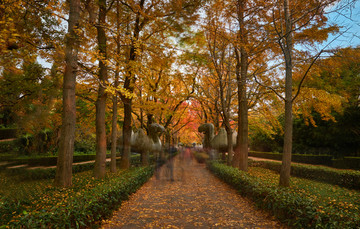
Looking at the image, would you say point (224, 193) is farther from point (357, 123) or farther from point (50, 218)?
point (357, 123)

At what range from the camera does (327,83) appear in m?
12.2

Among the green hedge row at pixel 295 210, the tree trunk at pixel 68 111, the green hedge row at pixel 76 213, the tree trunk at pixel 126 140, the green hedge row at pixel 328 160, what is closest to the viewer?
the green hedge row at pixel 76 213

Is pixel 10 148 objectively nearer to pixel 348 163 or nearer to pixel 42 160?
pixel 42 160

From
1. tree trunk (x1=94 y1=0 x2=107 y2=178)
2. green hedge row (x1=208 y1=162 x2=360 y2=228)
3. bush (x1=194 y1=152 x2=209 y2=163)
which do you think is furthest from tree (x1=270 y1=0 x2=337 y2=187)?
bush (x1=194 y1=152 x2=209 y2=163)

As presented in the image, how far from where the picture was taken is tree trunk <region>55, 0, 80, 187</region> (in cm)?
607

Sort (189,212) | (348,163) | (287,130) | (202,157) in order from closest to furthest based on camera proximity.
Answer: (189,212), (287,130), (348,163), (202,157)

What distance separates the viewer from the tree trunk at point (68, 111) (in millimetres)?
6071

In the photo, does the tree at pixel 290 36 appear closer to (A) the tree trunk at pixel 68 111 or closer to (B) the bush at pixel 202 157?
(A) the tree trunk at pixel 68 111

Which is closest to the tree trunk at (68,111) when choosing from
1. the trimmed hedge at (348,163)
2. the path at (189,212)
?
the path at (189,212)

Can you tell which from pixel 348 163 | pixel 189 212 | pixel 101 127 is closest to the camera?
pixel 189 212

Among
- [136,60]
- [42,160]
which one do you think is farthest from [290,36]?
[42,160]

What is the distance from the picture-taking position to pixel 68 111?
20.7 feet

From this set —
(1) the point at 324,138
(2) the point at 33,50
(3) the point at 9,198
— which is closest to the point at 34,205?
(3) the point at 9,198

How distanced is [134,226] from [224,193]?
482 centimetres
